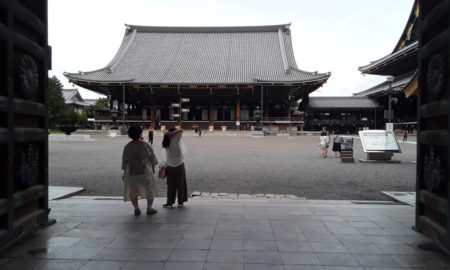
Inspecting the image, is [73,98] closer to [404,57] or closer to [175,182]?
[404,57]

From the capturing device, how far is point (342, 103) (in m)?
38.8

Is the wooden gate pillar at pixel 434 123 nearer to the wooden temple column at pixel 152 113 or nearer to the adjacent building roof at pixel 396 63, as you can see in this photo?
the adjacent building roof at pixel 396 63

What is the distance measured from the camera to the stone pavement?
10.5 feet

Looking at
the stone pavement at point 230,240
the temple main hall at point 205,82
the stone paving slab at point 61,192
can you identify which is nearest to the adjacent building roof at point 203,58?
the temple main hall at point 205,82

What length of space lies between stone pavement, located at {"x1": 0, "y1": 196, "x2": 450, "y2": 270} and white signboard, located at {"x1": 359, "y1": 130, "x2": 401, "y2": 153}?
7.23 m

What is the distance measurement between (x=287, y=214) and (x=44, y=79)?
4298 millimetres

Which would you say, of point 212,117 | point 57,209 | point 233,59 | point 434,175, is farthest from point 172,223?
point 233,59

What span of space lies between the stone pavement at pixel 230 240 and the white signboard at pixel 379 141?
7227 mm

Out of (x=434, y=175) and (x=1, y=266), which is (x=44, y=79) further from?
(x=434, y=175)

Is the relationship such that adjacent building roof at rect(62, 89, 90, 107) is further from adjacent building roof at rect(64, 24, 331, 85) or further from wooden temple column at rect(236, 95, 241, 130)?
wooden temple column at rect(236, 95, 241, 130)

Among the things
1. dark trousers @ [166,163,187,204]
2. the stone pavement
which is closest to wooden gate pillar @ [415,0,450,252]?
the stone pavement

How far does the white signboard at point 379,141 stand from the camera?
12000mm

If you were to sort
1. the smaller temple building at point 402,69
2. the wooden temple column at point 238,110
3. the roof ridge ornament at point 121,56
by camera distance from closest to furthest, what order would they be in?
the smaller temple building at point 402,69 < the wooden temple column at point 238,110 < the roof ridge ornament at point 121,56

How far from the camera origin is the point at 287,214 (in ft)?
16.3
